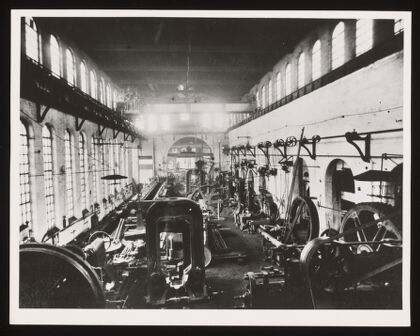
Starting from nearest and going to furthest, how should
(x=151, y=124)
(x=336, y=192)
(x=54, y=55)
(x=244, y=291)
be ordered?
(x=244, y=291)
(x=336, y=192)
(x=54, y=55)
(x=151, y=124)

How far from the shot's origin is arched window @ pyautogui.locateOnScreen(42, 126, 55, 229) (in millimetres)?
8227

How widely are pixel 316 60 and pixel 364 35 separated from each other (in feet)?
10.6

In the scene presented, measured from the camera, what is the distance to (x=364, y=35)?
6.58 metres

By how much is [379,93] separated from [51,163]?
9.21m

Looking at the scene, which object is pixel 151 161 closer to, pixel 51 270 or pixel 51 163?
pixel 51 163

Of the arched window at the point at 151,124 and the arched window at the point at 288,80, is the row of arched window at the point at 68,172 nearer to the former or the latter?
the arched window at the point at 288,80

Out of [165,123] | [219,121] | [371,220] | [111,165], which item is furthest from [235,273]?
[165,123]

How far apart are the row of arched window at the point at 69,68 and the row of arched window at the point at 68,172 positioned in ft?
6.91

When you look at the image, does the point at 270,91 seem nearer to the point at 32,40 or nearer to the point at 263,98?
the point at 263,98

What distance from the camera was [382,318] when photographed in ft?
10.6

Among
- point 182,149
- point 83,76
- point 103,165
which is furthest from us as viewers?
point 182,149

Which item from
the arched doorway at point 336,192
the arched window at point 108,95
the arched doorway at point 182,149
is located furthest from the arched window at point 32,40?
the arched doorway at point 182,149

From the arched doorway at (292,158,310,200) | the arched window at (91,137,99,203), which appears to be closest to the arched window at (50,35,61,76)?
the arched window at (91,137,99,203)
